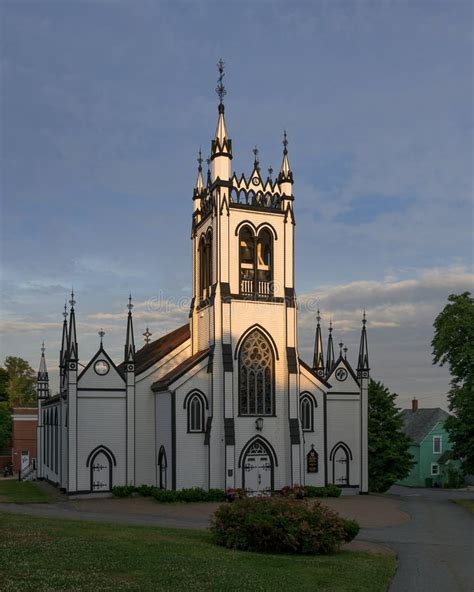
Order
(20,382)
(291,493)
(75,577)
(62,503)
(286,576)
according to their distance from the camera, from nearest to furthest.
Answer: (75,577)
(286,576)
(291,493)
(62,503)
(20,382)

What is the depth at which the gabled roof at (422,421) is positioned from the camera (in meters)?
70.7

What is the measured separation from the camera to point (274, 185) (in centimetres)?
4347

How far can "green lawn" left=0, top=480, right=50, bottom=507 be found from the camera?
37303 mm

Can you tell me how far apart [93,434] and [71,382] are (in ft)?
11.0

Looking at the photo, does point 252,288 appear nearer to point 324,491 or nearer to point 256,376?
point 256,376

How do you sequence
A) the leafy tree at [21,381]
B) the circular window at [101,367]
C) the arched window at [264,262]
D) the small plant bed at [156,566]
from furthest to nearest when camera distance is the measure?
the leafy tree at [21,381] < the arched window at [264,262] < the circular window at [101,367] < the small plant bed at [156,566]

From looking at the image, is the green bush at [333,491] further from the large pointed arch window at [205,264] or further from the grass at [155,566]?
the grass at [155,566]

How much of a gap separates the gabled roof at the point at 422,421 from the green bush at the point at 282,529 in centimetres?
Answer: 5196

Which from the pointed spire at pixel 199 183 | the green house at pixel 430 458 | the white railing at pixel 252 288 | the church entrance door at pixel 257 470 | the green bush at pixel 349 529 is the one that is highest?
the pointed spire at pixel 199 183

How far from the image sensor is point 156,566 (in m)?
16.3

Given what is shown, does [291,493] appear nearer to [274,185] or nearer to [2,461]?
[274,185]

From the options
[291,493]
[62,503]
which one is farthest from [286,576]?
[62,503]

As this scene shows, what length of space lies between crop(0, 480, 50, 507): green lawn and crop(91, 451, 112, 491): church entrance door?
9.24ft

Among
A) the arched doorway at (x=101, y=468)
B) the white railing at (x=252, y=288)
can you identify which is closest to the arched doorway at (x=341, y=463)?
the white railing at (x=252, y=288)
